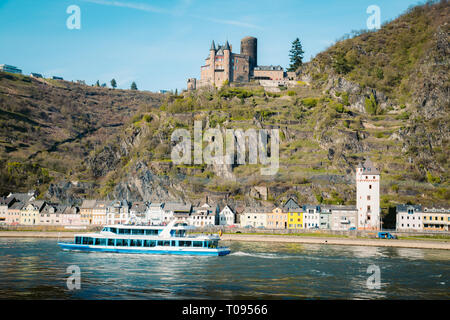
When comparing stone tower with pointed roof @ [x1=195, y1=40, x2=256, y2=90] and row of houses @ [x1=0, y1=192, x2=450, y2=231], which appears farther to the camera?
stone tower with pointed roof @ [x1=195, y1=40, x2=256, y2=90]

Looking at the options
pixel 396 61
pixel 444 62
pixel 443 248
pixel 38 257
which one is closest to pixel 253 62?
pixel 396 61

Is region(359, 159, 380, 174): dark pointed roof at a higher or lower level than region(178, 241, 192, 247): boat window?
higher

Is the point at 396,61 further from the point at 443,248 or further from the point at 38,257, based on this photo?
the point at 38,257

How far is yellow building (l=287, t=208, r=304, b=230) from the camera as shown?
9194 centimetres

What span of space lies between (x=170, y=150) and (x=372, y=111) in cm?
5318

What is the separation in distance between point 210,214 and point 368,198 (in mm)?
30901

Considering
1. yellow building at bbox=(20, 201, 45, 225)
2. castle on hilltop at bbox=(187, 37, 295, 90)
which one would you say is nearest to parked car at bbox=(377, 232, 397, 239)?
yellow building at bbox=(20, 201, 45, 225)

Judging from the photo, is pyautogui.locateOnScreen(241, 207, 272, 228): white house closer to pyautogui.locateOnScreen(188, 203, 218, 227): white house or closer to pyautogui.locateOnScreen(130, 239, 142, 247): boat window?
pyautogui.locateOnScreen(188, 203, 218, 227): white house

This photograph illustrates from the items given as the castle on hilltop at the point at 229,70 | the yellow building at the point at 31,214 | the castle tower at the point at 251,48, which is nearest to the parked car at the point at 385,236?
the yellow building at the point at 31,214

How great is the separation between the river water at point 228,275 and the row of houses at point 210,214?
28.0 metres

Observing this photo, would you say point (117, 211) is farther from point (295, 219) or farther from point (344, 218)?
point (344, 218)

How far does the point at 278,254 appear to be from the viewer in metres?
56.2

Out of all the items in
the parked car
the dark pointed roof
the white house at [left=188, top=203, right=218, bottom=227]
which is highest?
the dark pointed roof

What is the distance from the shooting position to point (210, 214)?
314ft
